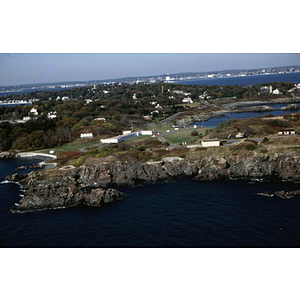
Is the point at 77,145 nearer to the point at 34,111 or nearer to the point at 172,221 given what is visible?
the point at 172,221

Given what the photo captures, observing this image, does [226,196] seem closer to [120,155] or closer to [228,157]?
[228,157]

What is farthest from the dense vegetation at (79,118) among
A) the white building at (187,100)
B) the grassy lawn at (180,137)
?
the grassy lawn at (180,137)

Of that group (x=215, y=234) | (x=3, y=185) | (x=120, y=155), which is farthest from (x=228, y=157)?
(x=3, y=185)

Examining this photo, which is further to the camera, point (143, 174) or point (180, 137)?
point (180, 137)

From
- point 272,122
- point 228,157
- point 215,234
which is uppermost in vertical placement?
point 272,122

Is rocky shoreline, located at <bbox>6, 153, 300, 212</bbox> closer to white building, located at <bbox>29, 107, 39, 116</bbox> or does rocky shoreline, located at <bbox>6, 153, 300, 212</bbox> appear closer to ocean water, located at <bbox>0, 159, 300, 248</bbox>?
ocean water, located at <bbox>0, 159, 300, 248</bbox>

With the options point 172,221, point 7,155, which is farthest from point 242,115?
point 172,221

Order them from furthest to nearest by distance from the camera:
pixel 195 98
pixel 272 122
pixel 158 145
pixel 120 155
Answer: pixel 195 98, pixel 272 122, pixel 158 145, pixel 120 155
